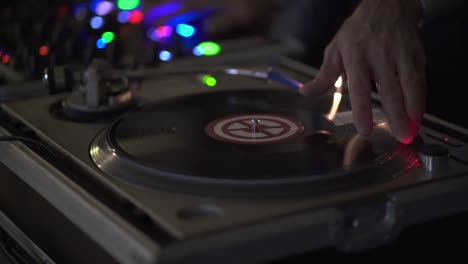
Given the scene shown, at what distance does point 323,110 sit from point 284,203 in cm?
30

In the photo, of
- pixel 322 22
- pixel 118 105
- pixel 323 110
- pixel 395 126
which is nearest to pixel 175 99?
pixel 118 105

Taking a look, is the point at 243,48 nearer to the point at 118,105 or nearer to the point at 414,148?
the point at 118,105

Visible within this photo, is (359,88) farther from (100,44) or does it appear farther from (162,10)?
(162,10)

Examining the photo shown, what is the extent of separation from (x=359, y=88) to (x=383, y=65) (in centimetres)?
5

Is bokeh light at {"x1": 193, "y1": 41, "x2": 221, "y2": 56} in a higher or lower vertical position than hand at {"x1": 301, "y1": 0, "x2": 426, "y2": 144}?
lower

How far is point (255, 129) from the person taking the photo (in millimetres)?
871

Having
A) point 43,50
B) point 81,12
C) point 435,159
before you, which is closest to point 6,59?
point 43,50

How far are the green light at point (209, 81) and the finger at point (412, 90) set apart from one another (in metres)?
0.40

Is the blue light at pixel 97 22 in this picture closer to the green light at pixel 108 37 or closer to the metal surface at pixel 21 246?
the green light at pixel 108 37

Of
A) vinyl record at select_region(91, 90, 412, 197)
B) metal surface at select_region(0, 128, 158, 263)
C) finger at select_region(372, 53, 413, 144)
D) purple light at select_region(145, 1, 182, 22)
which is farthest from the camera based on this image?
purple light at select_region(145, 1, 182, 22)

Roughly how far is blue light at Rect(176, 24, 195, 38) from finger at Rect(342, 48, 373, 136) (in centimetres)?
55

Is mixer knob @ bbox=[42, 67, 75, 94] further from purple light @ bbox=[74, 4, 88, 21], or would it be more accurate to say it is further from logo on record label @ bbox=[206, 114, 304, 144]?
purple light @ bbox=[74, 4, 88, 21]

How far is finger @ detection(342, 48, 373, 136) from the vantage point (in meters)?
0.84

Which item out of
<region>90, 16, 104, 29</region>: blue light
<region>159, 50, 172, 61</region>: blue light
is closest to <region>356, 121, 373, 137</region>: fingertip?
<region>159, 50, 172, 61</region>: blue light
